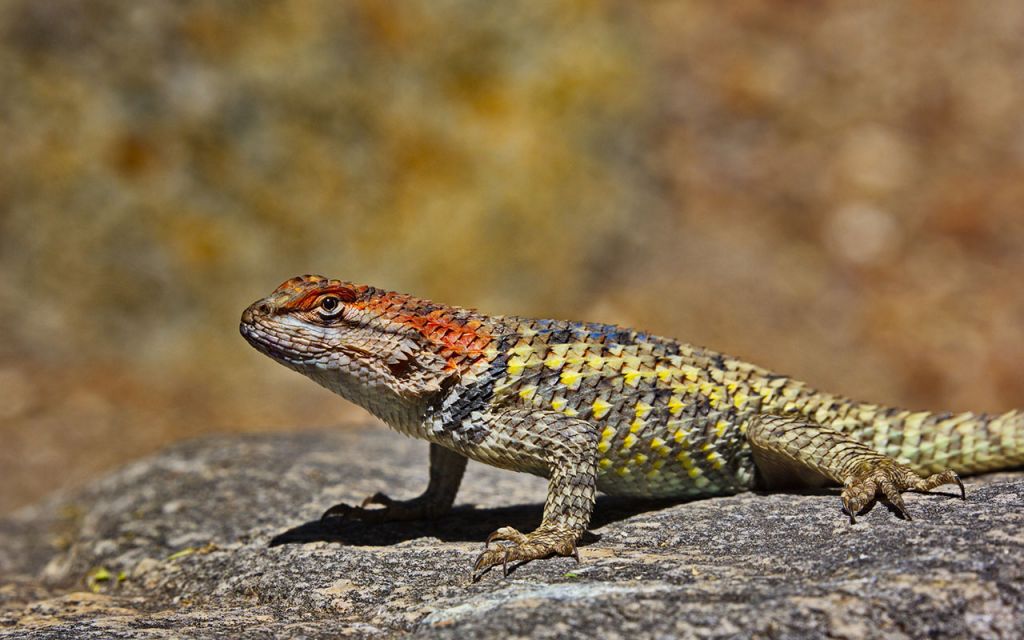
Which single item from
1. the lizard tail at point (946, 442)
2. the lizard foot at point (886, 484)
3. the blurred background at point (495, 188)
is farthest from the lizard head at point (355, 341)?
the blurred background at point (495, 188)

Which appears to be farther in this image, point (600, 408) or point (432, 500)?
point (432, 500)

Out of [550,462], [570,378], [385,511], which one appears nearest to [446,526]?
[385,511]

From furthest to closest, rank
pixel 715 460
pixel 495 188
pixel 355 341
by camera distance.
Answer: pixel 495 188 → pixel 715 460 → pixel 355 341

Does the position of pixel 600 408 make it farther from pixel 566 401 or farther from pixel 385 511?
pixel 385 511

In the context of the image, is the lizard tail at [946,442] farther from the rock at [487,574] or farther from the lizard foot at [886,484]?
the lizard foot at [886,484]

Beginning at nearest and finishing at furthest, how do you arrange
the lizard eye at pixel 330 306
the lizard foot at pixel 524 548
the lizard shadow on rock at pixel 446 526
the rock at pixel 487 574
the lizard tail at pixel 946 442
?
the rock at pixel 487 574 → the lizard foot at pixel 524 548 → the lizard eye at pixel 330 306 → the lizard shadow on rock at pixel 446 526 → the lizard tail at pixel 946 442

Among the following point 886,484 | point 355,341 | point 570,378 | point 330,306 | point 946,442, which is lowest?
point 886,484
